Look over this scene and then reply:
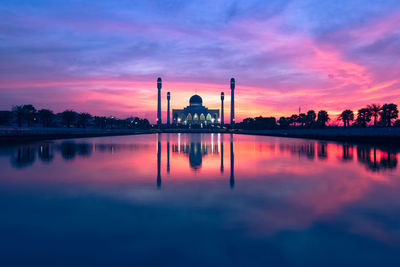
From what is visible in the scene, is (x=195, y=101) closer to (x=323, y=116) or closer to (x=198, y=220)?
(x=323, y=116)

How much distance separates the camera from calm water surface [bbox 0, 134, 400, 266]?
16.4 feet

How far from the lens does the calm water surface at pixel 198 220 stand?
4.98 metres

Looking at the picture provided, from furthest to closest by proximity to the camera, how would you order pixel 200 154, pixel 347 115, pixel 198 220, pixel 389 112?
1. pixel 347 115
2. pixel 389 112
3. pixel 200 154
4. pixel 198 220

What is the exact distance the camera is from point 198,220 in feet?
22.0

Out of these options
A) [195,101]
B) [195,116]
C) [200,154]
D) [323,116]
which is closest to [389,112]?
[323,116]

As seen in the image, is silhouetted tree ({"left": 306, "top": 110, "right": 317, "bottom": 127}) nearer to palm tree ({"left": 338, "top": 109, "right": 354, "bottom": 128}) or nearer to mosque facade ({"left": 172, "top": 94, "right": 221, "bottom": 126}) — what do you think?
palm tree ({"left": 338, "top": 109, "right": 354, "bottom": 128})

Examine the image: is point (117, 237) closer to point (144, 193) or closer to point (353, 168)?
point (144, 193)

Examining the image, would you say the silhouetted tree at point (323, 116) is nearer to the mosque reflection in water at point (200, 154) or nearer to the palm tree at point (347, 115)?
the palm tree at point (347, 115)

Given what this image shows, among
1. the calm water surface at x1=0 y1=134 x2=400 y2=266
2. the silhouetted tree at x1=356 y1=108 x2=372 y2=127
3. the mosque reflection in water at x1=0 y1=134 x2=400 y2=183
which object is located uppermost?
the silhouetted tree at x1=356 y1=108 x2=372 y2=127

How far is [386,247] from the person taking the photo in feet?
17.6

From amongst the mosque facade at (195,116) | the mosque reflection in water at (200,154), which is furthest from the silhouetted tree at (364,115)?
the mosque facade at (195,116)

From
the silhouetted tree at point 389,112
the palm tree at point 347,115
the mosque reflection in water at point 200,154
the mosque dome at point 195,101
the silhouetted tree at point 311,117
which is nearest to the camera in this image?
the mosque reflection in water at point 200,154

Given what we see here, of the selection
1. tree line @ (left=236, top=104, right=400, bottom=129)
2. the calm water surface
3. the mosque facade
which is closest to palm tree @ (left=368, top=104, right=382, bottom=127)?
tree line @ (left=236, top=104, right=400, bottom=129)

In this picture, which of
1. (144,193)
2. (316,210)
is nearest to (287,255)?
(316,210)
